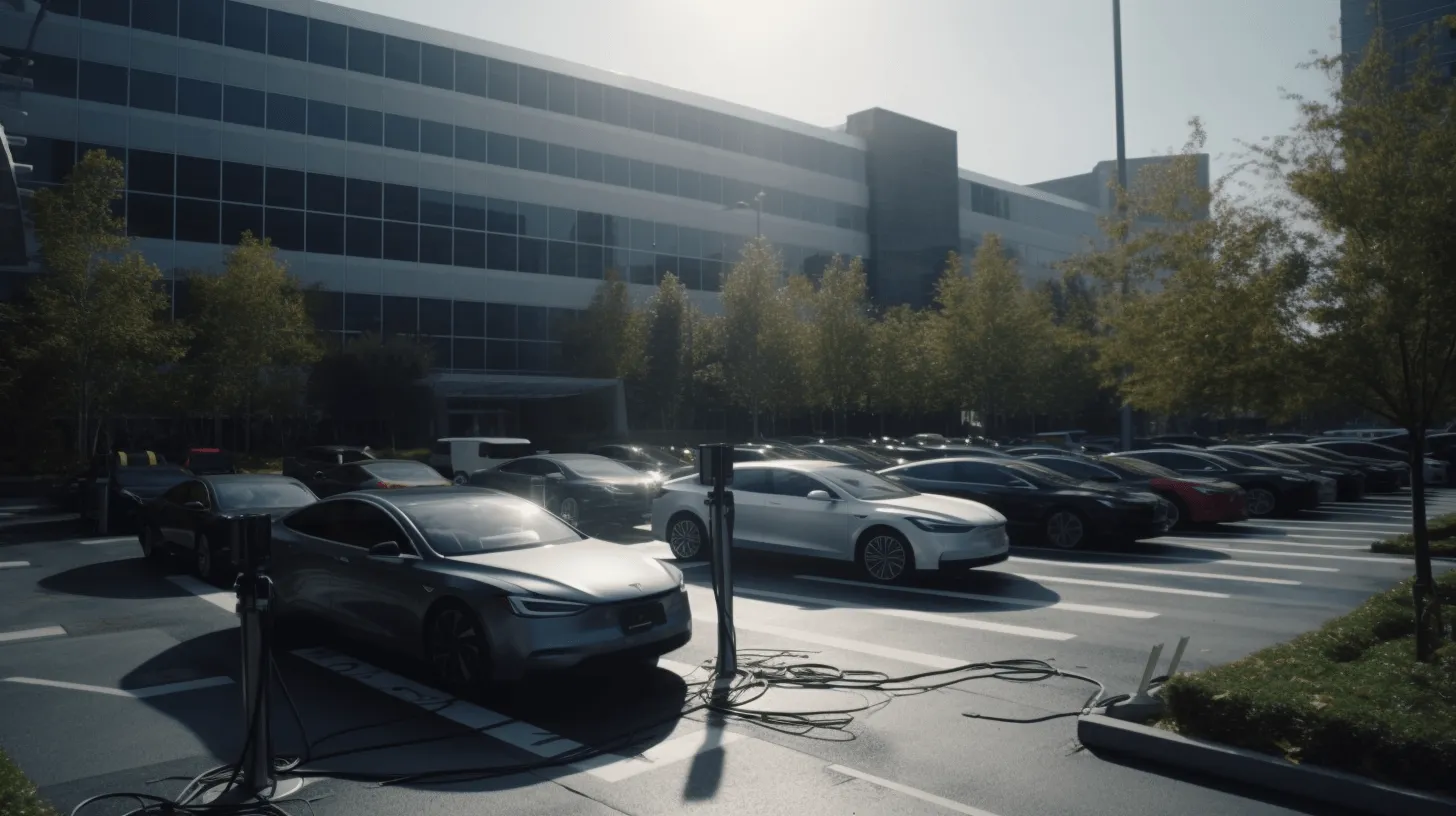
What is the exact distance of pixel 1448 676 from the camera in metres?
6.48

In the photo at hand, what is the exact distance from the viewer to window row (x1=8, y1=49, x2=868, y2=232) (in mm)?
35219

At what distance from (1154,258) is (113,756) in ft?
80.1

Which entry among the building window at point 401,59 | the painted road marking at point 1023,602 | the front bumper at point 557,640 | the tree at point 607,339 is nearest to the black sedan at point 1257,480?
the painted road marking at point 1023,602

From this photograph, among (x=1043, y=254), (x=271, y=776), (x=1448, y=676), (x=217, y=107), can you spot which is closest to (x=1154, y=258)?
(x=1448, y=676)

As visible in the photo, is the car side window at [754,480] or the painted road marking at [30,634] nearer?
the painted road marking at [30,634]

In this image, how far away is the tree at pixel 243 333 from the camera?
108 feet

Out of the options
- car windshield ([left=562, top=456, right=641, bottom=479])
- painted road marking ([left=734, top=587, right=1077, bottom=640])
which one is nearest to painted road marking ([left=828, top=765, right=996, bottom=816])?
painted road marking ([left=734, top=587, right=1077, bottom=640])

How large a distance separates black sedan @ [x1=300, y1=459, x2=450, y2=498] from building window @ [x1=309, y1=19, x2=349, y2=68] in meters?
25.2

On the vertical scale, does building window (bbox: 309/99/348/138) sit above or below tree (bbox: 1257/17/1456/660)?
above

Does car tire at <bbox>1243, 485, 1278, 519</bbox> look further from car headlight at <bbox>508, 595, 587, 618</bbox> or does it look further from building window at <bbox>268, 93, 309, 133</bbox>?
building window at <bbox>268, 93, 309, 133</bbox>

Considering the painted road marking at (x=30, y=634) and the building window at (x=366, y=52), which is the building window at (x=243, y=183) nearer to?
the building window at (x=366, y=52)

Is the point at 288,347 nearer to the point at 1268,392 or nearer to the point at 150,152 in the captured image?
the point at 150,152

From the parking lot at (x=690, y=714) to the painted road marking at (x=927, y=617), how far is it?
48mm

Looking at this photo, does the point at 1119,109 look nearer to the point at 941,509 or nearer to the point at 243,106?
the point at 941,509
